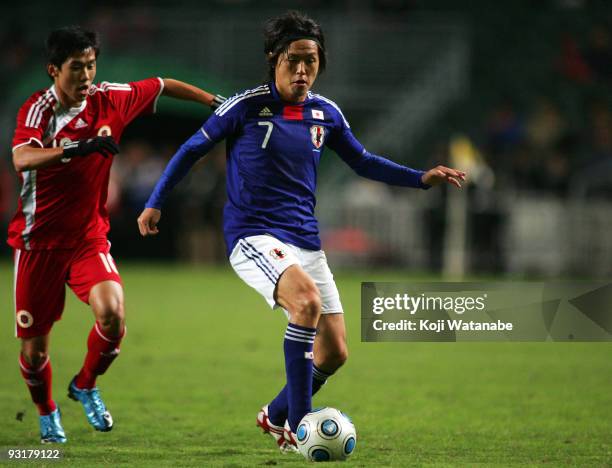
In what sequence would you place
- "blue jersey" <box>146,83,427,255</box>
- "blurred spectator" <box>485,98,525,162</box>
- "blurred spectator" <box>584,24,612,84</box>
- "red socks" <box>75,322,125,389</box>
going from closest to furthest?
"blue jersey" <box>146,83,427,255</box> → "red socks" <box>75,322,125,389</box> → "blurred spectator" <box>485,98,525,162</box> → "blurred spectator" <box>584,24,612,84</box>

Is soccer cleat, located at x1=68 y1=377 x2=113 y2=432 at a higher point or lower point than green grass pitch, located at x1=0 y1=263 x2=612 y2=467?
higher

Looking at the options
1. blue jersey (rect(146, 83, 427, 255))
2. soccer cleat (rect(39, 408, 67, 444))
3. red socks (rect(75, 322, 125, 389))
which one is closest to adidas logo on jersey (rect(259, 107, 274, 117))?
blue jersey (rect(146, 83, 427, 255))

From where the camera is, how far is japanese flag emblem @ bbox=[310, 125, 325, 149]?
664 centimetres

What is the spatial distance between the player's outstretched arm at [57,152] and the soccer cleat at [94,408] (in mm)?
A: 1527

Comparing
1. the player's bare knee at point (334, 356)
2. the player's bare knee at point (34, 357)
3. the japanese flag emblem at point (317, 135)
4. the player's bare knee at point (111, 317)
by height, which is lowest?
the player's bare knee at point (34, 357)

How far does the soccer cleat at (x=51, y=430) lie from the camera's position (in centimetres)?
689

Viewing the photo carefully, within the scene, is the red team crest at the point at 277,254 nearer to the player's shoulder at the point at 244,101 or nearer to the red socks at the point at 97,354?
the player's shoulder at the point at 244,101

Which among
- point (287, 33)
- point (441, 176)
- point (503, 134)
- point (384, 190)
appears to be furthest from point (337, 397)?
point (503, 134)

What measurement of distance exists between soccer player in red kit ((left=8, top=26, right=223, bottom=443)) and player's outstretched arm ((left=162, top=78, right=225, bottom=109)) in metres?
0.02

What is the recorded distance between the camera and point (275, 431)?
672cm

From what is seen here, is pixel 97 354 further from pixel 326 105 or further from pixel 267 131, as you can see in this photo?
pixel 326 105

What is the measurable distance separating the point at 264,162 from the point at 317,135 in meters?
0.37

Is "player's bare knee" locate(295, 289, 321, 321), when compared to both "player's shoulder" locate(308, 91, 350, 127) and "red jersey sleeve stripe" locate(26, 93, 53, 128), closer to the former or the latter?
"player's shoulder" locate(308, 91, 350, 127)

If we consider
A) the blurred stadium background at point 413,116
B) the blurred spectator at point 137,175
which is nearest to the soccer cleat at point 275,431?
the blurred stadium background at point 413,116
